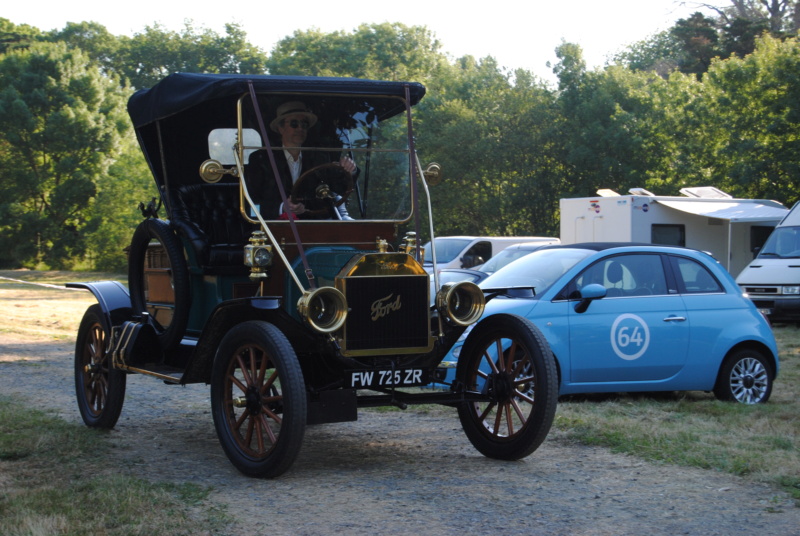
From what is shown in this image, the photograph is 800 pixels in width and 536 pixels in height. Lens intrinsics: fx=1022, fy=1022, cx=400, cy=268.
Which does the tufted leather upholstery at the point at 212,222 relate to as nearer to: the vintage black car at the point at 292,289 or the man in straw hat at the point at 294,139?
the vintage black car at the point at 292,289

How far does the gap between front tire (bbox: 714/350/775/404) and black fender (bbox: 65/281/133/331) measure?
17.6 feet

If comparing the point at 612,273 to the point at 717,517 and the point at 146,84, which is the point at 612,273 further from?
the point at 146,84

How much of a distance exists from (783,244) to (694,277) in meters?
10.9

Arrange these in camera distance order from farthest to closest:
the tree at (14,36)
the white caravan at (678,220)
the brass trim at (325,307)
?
the tree at (14,36)
the white caravan at (678,220)
the brass trim at (325,307)

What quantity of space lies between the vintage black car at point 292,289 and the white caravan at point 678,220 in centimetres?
1453

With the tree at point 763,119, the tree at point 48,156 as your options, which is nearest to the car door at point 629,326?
the tree at point 763,119

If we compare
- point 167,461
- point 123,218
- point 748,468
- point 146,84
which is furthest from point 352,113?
point 146,84

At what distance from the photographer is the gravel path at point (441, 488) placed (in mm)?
5121

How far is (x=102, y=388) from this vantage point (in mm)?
8109

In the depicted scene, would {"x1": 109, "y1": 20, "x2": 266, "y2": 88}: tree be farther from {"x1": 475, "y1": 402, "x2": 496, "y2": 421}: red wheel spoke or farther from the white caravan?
{"x1": 475, "y1": 402, "x2": 496, "y2": 421}: red wheel spoke

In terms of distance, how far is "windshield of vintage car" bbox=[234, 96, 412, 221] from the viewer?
708cm

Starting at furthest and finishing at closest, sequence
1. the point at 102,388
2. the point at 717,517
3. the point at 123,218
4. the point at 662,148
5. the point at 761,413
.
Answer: the point at 123,218, the point at 662,148, the point at 761,413, the point at 102,388, the point at 717,517

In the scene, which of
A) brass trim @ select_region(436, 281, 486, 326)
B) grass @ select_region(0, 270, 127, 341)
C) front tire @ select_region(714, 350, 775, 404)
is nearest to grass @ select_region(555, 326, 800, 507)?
front tire @ select_region(714, 350, 775, 404)

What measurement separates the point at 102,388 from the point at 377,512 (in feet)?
11.7
